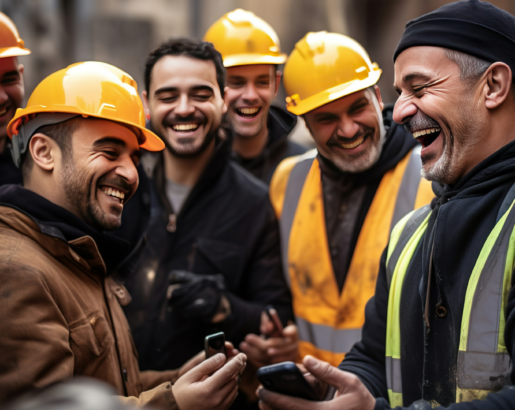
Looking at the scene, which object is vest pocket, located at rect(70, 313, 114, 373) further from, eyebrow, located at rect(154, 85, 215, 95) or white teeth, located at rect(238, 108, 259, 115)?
white teeth, located at rect(238, 108, 259, 115)

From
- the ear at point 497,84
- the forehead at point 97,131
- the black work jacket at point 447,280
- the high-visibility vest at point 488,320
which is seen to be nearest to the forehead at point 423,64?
the ear at point 497,84

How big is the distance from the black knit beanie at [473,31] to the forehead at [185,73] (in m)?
1.34

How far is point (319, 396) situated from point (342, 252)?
3.52 feet

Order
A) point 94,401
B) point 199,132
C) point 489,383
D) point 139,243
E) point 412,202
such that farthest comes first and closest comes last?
1. point 199,132
2. point 412,202
3. point 139,243
4. point 489,383
5. point 94,401

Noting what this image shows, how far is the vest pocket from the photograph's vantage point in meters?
2.33

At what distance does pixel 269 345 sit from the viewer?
3.54 metres

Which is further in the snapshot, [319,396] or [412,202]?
[412,202]

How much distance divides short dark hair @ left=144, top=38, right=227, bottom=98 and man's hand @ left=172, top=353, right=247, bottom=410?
5.49ft

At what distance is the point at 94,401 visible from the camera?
3.25 feet

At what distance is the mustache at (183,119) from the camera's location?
346cm

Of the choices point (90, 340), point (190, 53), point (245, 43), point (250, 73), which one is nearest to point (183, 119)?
point (190, 53)

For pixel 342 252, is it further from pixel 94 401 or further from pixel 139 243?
pixel 94 401

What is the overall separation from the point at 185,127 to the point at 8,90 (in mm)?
986

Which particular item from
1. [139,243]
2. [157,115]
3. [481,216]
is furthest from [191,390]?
[157,115]
